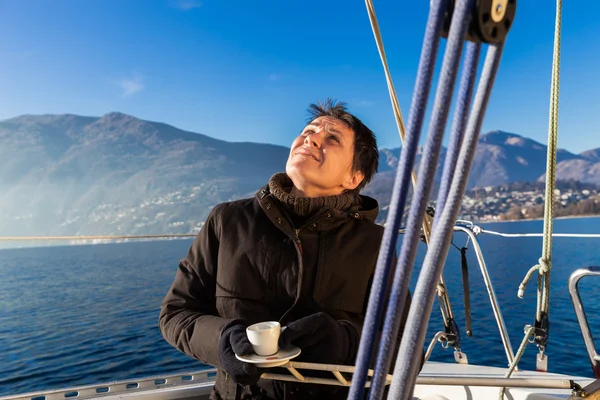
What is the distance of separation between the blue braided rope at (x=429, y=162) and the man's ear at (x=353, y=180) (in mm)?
1014

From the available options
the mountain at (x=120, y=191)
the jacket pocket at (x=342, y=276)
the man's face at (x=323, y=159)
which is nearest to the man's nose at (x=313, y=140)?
the man's face at (x=323, y=159)

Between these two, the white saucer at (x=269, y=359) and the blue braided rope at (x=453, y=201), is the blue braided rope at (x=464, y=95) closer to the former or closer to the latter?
the blue braided rope at (x=453, y=201)

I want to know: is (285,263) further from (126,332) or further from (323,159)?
(126,332)

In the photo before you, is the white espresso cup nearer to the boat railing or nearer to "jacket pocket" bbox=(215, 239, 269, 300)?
"jacket pocket" bbox=(215, 239, 269, 300)

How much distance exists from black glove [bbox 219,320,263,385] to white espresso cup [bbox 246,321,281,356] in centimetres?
3

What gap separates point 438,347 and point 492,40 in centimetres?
1323

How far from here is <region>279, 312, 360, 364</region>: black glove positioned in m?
1.04

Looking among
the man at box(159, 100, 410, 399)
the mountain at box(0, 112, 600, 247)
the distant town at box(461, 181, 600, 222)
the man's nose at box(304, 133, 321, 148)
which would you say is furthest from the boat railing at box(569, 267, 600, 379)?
the mountain at box(0, 112, 600, 247)

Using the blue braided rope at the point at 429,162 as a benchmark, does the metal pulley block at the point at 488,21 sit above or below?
above

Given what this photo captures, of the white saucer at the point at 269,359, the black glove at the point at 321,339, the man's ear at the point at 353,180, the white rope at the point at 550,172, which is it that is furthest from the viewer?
the white rope at the point at 550,172

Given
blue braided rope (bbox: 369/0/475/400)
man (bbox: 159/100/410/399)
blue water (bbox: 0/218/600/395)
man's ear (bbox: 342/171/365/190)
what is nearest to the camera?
blue braided rope (bbox: 369/0/475/400)

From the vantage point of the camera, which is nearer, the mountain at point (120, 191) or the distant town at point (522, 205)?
the distant town at point (522, 205)

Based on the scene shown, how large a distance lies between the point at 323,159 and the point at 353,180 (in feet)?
0.56

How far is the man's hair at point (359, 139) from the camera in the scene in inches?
59.6
